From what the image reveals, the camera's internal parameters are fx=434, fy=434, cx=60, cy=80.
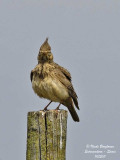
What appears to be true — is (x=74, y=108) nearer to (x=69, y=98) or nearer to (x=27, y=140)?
Answer: (x=69, y=98)

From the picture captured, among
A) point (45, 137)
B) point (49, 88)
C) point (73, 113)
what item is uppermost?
point (49, 88)

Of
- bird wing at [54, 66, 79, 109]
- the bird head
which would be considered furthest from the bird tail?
→ the bird head

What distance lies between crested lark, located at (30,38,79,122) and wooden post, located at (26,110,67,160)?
117 inches

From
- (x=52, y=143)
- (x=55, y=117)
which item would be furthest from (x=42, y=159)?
(x=55, y=117)

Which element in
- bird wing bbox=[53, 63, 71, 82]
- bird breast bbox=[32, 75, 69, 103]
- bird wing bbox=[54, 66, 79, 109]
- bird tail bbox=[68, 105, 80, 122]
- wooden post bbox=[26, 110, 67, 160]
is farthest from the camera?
bird tail bbox=[68, 105, 80, 122]

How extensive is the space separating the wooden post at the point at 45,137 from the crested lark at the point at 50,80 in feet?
9.76

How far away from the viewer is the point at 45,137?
609cm

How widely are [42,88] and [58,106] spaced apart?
2.36ft

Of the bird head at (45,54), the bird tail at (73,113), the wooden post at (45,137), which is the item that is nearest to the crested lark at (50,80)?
the bird head at (45,54)

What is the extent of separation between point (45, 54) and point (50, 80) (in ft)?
2.17

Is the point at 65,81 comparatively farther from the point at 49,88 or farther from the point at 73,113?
the point at 73,113

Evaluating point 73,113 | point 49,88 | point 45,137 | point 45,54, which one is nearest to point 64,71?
point 45,54

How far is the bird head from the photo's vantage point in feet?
31.5

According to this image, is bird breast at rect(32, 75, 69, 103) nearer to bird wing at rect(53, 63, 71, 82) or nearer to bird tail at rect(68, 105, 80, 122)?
bird wing at rect(53, 63, 71, 82)
